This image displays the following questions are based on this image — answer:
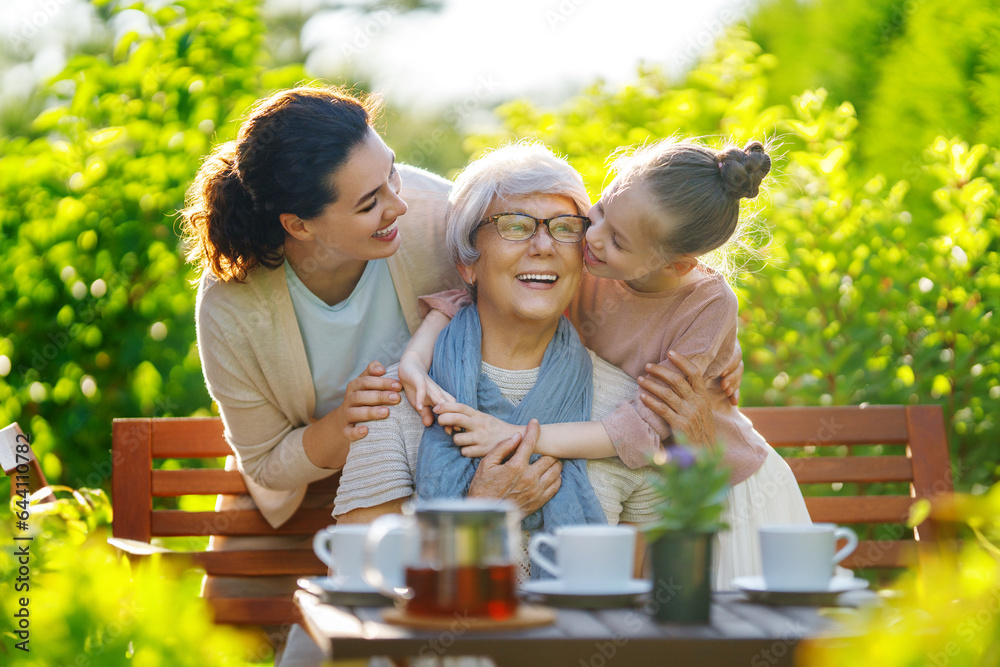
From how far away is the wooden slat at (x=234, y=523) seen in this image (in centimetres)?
342

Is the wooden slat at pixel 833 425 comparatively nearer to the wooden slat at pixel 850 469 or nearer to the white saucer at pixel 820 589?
the wooden slat at pixel 850 469

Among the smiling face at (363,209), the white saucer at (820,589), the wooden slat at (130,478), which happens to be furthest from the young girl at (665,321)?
the wooden slat at (130,478)

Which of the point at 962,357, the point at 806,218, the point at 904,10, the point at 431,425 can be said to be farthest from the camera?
the point at 904,10

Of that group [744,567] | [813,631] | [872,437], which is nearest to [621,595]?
[813,631]

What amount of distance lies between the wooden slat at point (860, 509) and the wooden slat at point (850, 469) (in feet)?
0.23

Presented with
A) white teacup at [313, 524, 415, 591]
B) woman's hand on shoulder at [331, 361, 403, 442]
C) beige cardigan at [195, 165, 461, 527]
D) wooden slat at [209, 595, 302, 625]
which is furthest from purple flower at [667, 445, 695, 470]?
wooden slat at [209, 595, 302, 625]

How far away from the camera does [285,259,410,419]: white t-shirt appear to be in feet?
9.75

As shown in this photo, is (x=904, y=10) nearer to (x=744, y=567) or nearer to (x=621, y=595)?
(x=744, y=567)

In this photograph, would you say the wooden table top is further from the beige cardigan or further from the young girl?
the beige cardigan

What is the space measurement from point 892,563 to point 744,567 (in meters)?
0.85

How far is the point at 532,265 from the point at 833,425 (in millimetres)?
1402

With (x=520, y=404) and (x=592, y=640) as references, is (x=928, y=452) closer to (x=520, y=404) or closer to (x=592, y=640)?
(x=520, y=404)

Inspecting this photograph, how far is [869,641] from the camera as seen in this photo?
0.99m

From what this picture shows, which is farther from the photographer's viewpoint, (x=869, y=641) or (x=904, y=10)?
(x=904, y=10)
